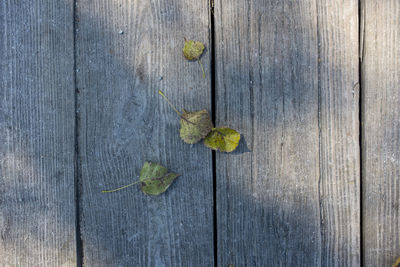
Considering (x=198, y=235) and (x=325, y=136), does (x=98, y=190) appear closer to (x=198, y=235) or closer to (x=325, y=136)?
(x=198, y=235)

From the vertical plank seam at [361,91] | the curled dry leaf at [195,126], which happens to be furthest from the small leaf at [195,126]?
the vertical plank seam at [361,91]

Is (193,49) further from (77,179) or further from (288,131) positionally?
(77,179)

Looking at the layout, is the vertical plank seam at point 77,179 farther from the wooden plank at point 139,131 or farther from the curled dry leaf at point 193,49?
the curled dry leaf at point 193,49

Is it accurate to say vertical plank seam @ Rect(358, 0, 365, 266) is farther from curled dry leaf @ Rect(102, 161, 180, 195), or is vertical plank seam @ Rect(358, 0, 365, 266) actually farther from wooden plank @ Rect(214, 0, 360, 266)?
curled dry leaf @ Rect(102, 161, 180, 195)

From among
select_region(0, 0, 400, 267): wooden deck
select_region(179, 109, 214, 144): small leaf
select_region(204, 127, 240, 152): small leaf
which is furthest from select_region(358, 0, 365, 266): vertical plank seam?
select_region(179, 109, 214, 144): small leaf

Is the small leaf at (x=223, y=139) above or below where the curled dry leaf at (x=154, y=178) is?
above

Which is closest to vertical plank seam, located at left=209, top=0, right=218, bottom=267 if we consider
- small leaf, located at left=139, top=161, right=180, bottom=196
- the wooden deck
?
the wooden deck

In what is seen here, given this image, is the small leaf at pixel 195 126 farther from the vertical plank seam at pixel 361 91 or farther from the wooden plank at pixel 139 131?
the vertical plank seam at pixel 361 91

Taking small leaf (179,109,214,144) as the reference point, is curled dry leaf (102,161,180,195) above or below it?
below
